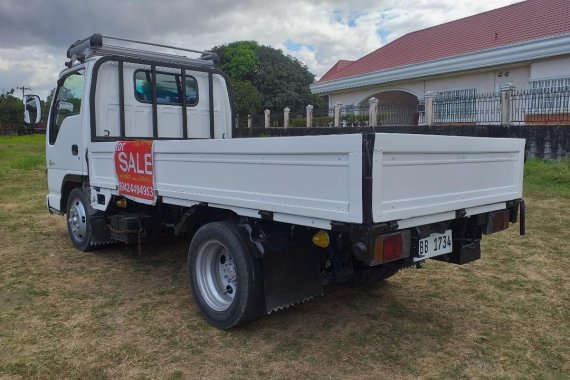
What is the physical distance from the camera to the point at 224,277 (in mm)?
3934

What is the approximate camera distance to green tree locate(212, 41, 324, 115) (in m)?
41.4

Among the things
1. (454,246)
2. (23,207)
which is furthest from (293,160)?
(23,207)

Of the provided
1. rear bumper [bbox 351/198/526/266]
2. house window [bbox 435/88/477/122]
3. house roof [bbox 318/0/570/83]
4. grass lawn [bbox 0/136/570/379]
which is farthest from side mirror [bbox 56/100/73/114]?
house roof [bbox 318/0/570/83]

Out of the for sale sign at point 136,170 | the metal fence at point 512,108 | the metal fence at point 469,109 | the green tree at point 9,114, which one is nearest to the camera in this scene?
the for sale sign at point 136,170

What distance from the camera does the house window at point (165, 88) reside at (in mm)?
5845

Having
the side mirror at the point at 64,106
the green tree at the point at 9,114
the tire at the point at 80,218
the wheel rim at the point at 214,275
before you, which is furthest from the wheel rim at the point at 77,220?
→ the green tree at the point at 9,114

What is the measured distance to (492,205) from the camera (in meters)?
3.73

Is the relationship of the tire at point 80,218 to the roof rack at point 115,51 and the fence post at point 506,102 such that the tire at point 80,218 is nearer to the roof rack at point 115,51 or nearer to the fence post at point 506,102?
the roof rack at point 115,51

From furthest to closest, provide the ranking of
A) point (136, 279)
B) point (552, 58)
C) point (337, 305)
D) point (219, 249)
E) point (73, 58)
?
point (552, 58) → point (73, 58) → point (136, 279) → point (337, 305) → point (219, 249)

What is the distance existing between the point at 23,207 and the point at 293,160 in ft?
27.5

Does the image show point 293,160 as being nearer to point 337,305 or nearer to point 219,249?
point 219,249

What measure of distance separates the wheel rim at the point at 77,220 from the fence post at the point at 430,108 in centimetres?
1181

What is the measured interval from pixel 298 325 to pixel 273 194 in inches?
48.6

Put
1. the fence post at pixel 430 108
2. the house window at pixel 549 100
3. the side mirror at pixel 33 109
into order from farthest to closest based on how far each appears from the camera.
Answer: the fence post at pixel 430 108, the house window at pixel 549 100, the side mirror at pixel 33 109
